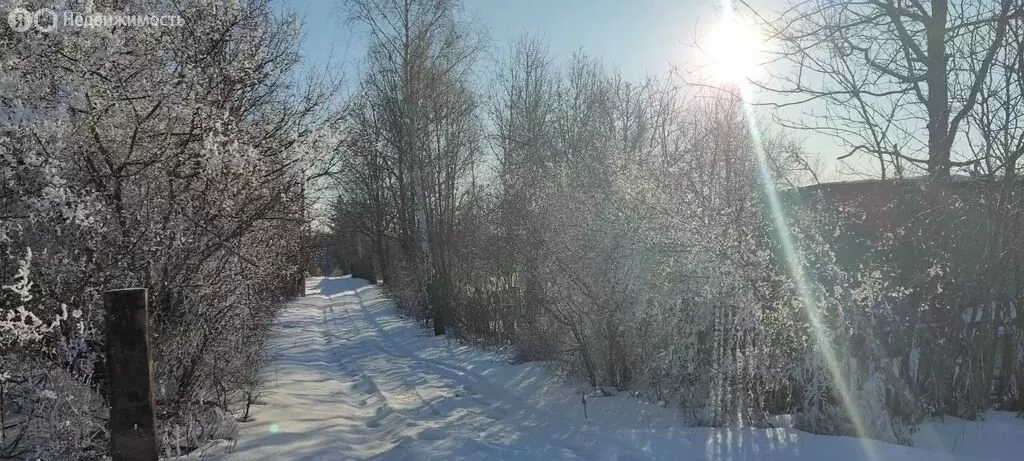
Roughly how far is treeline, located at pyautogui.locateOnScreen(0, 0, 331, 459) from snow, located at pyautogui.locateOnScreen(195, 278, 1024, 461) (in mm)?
1026

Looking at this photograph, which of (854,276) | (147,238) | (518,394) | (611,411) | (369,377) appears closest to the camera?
(147,238)

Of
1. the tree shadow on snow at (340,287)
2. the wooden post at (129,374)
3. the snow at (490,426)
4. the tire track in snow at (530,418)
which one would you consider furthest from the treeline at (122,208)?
the tree shadow on snow at (340,287)

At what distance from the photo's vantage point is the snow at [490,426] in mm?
5121

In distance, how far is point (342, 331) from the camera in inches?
642

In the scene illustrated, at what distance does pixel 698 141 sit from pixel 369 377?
6136 mm

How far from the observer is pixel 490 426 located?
6.58 meters

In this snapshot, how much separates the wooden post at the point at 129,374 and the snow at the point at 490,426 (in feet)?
5.46

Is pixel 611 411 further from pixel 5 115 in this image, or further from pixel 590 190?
pixel 5 115

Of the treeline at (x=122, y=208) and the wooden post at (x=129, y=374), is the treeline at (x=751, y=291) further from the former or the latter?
the wooden post at (x=129, y=374)

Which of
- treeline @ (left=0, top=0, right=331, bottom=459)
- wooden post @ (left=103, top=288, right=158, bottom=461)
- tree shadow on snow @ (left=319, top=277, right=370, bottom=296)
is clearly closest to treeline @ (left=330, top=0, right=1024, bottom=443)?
treeline @ (left=0, top=0, right=331, bottom=459)

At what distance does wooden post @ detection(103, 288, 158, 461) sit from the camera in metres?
3.28

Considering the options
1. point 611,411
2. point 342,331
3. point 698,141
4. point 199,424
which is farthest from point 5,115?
point 342,331

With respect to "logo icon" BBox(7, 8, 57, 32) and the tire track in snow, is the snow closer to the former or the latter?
the tire track in snow

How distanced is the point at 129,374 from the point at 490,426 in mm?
3887
